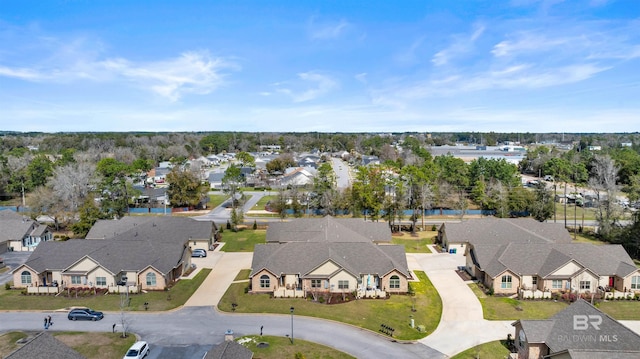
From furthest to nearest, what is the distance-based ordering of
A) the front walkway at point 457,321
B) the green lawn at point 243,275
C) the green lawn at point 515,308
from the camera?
the green lawn at point 243,275
the green lawn at point 515,308
the front walkway at point 457,321

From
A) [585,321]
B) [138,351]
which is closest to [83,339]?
[138,351]

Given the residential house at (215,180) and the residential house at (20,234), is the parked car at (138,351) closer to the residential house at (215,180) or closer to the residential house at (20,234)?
the residential house at (20,234)

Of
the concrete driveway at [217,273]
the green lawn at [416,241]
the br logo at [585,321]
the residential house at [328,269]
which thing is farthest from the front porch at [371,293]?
the green lawn at [416,241]

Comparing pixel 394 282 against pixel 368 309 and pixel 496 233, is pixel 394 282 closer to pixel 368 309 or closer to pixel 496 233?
pixel 368 309

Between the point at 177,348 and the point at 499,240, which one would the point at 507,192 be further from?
the point at 177,348

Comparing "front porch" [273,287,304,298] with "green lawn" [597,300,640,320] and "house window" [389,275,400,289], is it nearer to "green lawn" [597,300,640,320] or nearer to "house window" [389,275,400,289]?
"house window" [389,275,400,289]

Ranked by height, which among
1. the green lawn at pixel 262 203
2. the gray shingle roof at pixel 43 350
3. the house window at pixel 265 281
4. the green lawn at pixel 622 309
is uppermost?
the gray shingle roof at pixel 43 350
